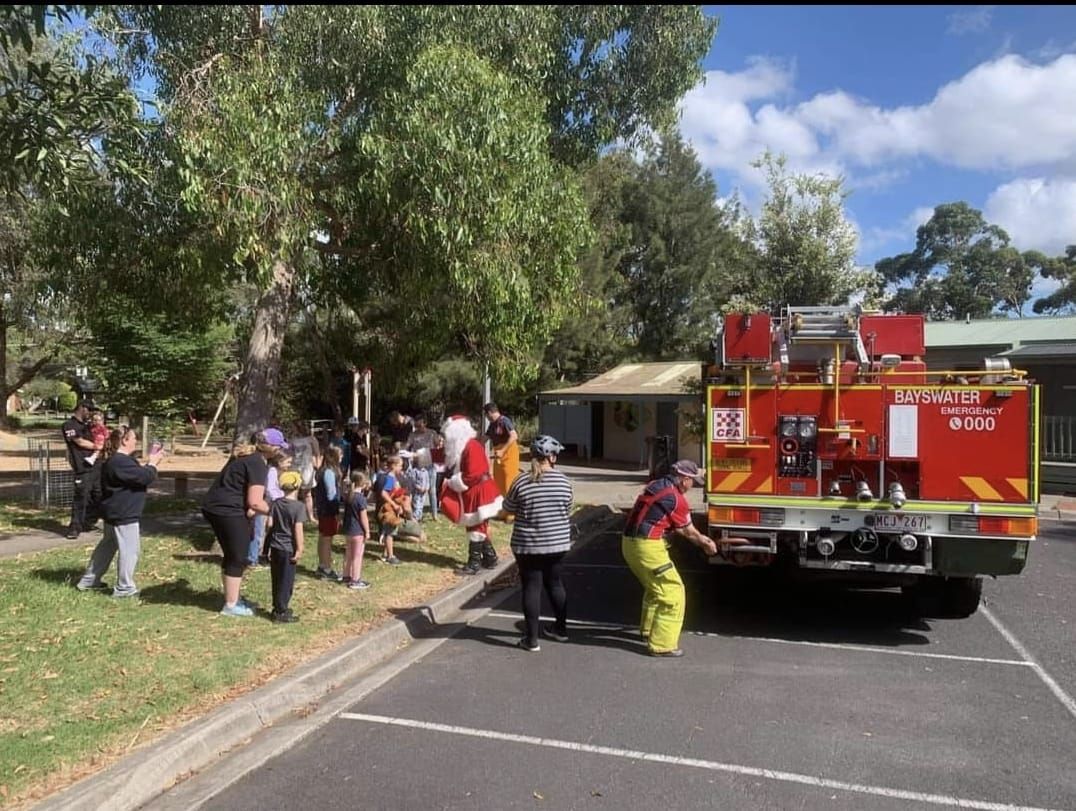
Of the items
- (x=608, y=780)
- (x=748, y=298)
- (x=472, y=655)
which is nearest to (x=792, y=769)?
(x=608, y=780)

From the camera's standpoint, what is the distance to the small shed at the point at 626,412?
23.5 m

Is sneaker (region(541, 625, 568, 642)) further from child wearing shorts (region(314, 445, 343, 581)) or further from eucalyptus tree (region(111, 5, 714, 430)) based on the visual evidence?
eucalyptus tree (region(111, 5, 714, 430))

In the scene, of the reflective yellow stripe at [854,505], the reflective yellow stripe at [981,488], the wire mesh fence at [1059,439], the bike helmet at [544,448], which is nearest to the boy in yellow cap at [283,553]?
the bike helmet at [544,448]

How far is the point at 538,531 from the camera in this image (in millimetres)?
6492

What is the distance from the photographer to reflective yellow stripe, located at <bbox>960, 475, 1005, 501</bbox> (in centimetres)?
640

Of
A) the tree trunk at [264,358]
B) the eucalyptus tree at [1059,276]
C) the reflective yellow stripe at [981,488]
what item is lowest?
the reflective yellow stripe at [981,488]

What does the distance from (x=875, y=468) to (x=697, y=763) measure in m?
3.16

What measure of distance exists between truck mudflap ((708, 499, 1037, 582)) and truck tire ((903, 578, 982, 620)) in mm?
707

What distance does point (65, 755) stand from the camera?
4160 millimetres

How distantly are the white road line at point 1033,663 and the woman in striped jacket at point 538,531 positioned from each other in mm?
3335

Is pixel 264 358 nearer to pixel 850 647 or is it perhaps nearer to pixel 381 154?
pixel 381 154

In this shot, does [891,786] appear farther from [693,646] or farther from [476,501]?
[476,501]

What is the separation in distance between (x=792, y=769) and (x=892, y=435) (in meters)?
3.03

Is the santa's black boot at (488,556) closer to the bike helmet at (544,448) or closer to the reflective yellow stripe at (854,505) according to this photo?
the bike helmet at (544,448)
